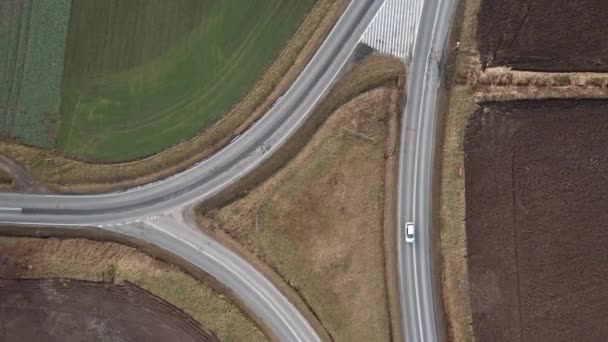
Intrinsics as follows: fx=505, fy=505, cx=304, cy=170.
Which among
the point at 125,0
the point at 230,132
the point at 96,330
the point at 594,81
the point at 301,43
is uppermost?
the point at 125,0

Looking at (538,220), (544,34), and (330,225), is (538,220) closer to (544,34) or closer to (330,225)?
(544,34)

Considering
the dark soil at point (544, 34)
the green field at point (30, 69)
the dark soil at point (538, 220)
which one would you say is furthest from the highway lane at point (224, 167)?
the dark soil at point (538, 220)

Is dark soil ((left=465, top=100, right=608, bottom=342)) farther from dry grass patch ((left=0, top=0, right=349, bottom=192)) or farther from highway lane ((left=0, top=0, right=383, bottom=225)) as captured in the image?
dry grass patch ((left=0, top=0, right=349, bottom=192))

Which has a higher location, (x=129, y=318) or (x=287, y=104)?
(x=287, y=104)

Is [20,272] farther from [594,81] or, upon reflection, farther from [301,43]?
[594,81]

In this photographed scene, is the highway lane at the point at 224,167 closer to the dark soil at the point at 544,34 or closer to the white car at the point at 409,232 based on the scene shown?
the dark soil at the point at 544,34

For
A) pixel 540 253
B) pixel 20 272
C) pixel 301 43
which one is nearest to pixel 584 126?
pixel 540 253
